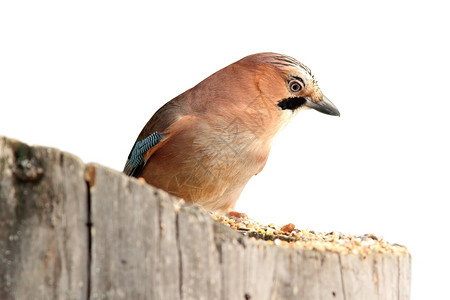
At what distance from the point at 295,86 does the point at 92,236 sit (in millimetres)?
3213

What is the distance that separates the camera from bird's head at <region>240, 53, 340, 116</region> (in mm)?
5773

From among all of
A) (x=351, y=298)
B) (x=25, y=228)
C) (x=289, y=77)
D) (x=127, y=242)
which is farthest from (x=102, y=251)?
(x=289, y=77)

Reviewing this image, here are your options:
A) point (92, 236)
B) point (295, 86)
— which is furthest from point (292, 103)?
point (92, 236)

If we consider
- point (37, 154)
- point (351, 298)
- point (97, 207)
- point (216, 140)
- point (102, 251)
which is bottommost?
point (351, 298)

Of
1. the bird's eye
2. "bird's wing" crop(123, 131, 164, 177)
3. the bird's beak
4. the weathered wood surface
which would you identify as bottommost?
the weathered wood surface

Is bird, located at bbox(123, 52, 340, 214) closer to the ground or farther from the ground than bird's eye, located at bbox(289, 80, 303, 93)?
closer to the ground

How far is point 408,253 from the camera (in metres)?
3.96

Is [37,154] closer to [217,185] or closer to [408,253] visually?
[408,253]

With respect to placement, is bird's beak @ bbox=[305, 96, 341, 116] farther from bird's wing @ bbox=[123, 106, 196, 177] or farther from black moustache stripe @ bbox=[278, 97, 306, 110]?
bird's wing @ bbox=[123, 106, 196, 177]

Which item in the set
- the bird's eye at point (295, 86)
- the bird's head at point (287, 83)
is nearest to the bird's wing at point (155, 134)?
the bird's head at point (287, 83)

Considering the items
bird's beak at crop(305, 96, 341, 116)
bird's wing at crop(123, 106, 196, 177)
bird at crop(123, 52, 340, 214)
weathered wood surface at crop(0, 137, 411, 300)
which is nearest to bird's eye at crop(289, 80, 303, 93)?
bird at crop(123, 52, 340, 214)

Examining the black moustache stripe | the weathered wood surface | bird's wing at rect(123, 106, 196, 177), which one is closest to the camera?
the weathered wood surface

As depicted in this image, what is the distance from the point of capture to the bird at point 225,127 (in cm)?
558

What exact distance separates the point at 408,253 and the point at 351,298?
62 cm
